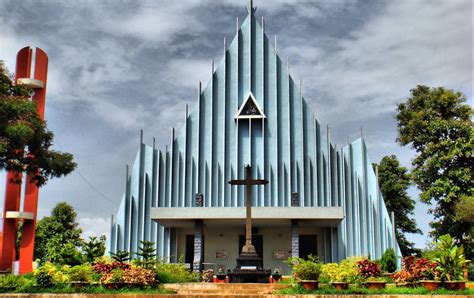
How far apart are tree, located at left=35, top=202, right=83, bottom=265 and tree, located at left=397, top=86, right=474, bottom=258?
20.4 m

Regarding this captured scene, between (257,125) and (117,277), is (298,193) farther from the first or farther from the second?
(117,277)

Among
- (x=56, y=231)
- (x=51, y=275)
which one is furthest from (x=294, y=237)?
(x=56, y=231)

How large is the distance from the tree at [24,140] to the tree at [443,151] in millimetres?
17388

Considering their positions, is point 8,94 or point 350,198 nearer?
point 8,94

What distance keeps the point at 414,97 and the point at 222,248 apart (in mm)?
12930

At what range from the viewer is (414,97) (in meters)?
29.8

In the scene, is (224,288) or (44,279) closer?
(44,279)

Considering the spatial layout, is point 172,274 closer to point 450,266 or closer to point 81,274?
point 81,274

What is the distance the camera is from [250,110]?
→ 89.7 ft

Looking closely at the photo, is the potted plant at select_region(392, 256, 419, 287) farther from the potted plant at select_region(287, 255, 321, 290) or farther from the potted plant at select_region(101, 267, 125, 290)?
the potted plant at select_region(101, 267, 125, 290)

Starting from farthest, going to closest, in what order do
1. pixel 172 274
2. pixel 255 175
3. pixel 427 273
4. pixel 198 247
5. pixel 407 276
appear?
pixel 255 175 < pixel 198 247 < pixel 172 274 < pixel 407 276 < pixel 427 273

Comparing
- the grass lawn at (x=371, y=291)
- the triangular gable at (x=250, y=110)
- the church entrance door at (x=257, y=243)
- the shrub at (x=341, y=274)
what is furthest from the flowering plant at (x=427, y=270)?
the triangular gable at (x=250, y=110)

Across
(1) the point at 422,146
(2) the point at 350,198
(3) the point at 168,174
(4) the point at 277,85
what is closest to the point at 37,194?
(3) the point at 168,174

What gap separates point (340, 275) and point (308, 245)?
12.0 m
